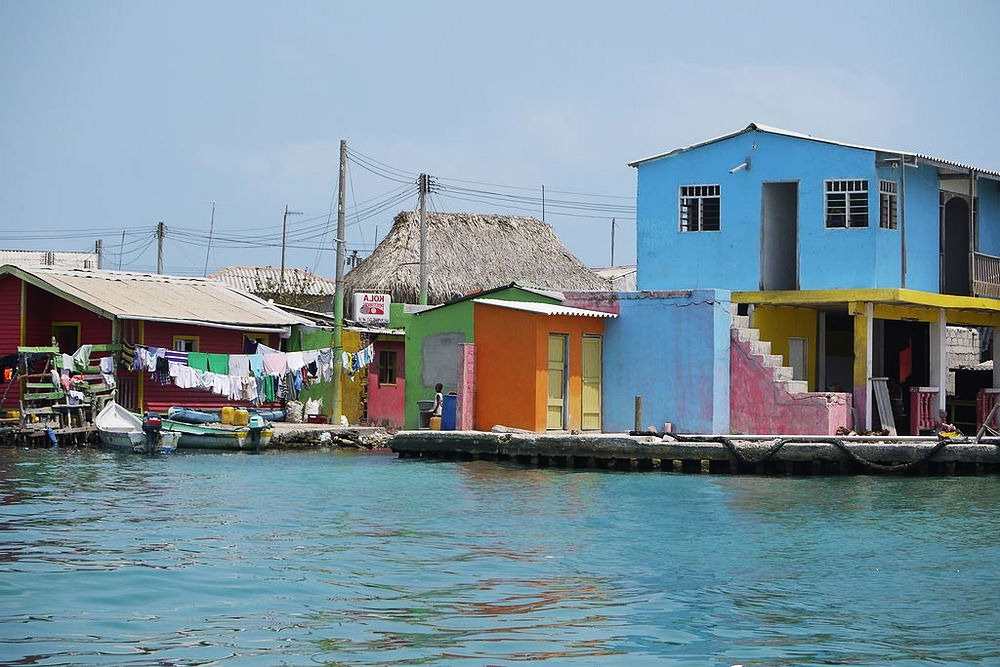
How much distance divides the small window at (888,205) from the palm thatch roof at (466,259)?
2010 centimetres

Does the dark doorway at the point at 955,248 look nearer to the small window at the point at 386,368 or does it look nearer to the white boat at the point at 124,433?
the small window at the point at 386,368

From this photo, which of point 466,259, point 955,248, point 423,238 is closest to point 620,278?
point 466,259

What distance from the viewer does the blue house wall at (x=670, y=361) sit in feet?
93.1

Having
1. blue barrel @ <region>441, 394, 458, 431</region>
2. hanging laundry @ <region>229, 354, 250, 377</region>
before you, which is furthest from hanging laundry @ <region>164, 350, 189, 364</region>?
blue barrel @ <region>441, 394, 458, 431</region>

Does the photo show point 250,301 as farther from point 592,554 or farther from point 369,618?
point 369,618

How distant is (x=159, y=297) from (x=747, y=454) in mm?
18192

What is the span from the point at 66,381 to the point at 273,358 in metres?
5.18

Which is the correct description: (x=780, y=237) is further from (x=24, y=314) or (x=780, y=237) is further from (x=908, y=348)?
(x=24, y=314)

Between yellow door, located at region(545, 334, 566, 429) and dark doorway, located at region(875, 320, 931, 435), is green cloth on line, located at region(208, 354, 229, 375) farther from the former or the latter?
dark doorway, located at region(875, 320, 931, 435)

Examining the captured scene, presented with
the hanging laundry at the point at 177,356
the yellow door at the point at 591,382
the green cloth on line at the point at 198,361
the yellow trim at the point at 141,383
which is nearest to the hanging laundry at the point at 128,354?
the hanging laundry at the point at 177,356

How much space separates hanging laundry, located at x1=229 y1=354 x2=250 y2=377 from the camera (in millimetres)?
34656

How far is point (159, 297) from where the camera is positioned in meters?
37.3

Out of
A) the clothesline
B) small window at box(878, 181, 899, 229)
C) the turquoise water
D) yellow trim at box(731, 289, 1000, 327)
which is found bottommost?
the turquoise water

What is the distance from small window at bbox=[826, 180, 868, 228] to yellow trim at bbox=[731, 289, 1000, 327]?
4.92 feet
